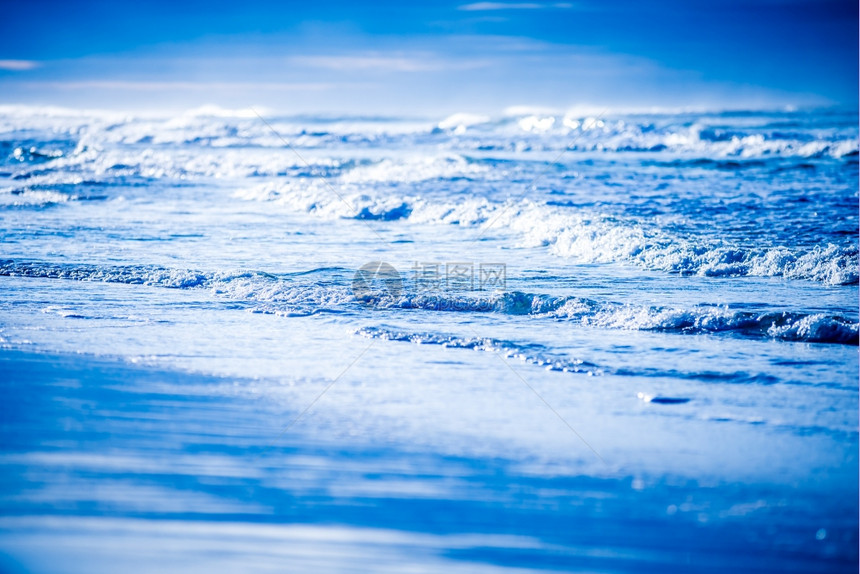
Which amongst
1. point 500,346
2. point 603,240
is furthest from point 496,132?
point 500,346

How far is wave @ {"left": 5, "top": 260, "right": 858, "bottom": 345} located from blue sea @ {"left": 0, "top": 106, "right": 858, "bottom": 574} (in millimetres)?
29

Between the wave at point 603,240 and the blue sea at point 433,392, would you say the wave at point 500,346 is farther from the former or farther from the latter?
the wave at point 603,240

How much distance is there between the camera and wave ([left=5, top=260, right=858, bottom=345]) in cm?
518

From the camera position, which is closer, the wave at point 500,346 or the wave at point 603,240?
the wave at point 500,346

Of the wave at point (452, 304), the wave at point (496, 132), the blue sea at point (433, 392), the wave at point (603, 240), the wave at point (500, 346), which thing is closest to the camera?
the blue sea at point (433, 392)

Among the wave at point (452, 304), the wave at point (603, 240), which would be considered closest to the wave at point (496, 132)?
the wave at point (603, 240)

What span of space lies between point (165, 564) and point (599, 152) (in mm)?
22139

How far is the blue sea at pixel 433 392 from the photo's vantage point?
2.73 m

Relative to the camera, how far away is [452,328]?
5.31 metres

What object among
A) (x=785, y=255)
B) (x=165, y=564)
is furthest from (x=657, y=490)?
(x=785, y=255)

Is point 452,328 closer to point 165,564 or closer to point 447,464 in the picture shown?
point 447,464

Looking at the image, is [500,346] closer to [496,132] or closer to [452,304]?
[452,304]

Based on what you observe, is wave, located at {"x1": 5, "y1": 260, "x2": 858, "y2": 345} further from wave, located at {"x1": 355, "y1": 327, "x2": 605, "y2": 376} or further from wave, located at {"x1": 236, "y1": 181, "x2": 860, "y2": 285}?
wave, located at {"x1": 236, "y1": 181, "x2": 860, "y2": 285}

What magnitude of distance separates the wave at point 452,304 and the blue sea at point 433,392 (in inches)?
1.1
